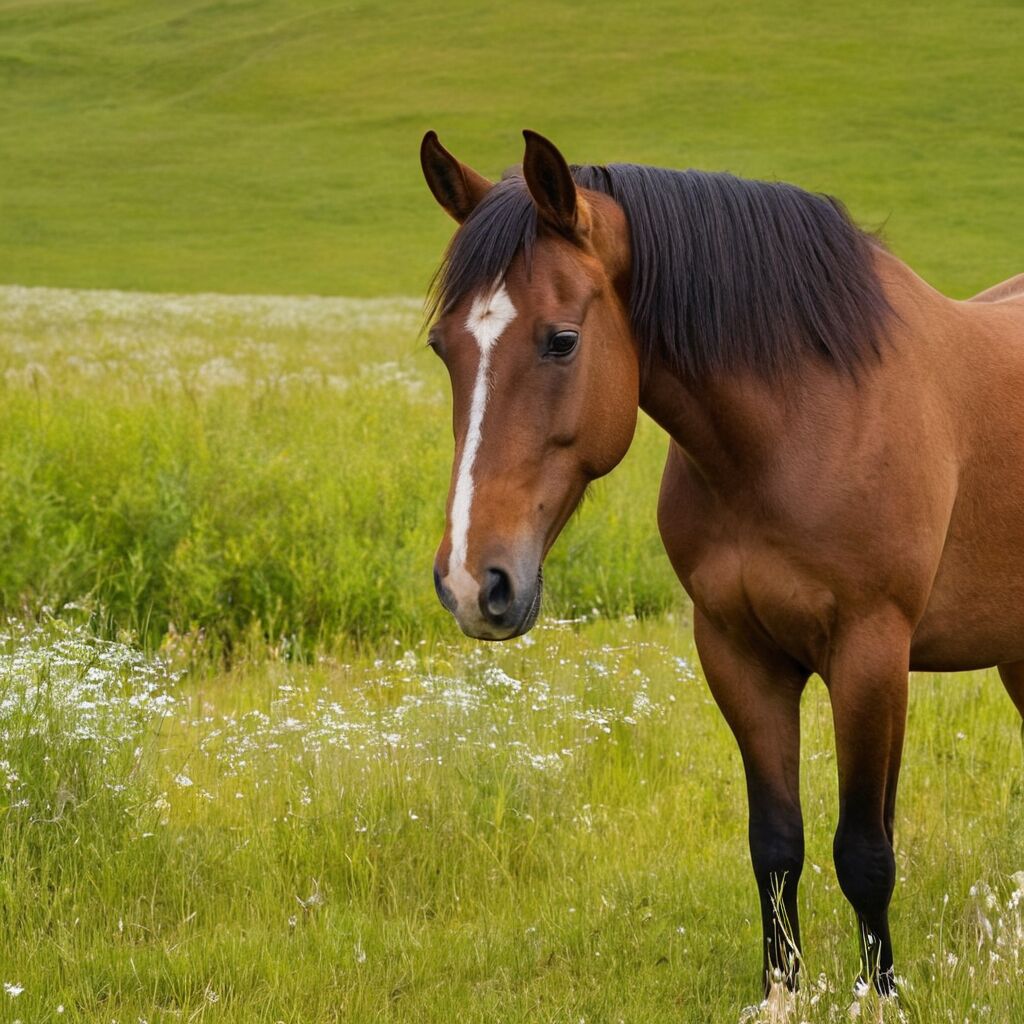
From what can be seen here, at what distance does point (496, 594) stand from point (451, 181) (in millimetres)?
1119

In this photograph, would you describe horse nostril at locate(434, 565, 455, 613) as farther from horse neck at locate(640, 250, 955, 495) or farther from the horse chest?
the horse chest

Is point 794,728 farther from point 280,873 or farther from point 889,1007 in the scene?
point 280,873

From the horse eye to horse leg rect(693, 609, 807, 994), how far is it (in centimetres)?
111

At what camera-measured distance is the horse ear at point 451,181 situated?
3.17 meters

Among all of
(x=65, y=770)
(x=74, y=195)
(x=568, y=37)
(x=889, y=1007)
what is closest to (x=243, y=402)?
(x=65, y=770)

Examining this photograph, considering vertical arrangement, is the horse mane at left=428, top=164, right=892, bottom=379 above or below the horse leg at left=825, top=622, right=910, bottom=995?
above

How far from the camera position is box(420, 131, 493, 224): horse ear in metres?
3.17

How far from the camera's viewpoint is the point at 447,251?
3.12m

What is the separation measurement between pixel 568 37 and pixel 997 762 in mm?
71689

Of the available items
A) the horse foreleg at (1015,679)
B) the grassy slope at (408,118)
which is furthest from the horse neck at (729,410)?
the grassy slope at (408,118)

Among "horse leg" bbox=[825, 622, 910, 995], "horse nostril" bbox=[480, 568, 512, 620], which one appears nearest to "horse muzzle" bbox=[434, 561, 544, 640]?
"horse nostril" bbox=[480, 568, 512, 620]

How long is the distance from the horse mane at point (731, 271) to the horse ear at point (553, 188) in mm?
74

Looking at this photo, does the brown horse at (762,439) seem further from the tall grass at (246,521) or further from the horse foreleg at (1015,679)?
the tall grass at (246,521)

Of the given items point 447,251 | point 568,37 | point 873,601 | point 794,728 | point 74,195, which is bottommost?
point 74,195
